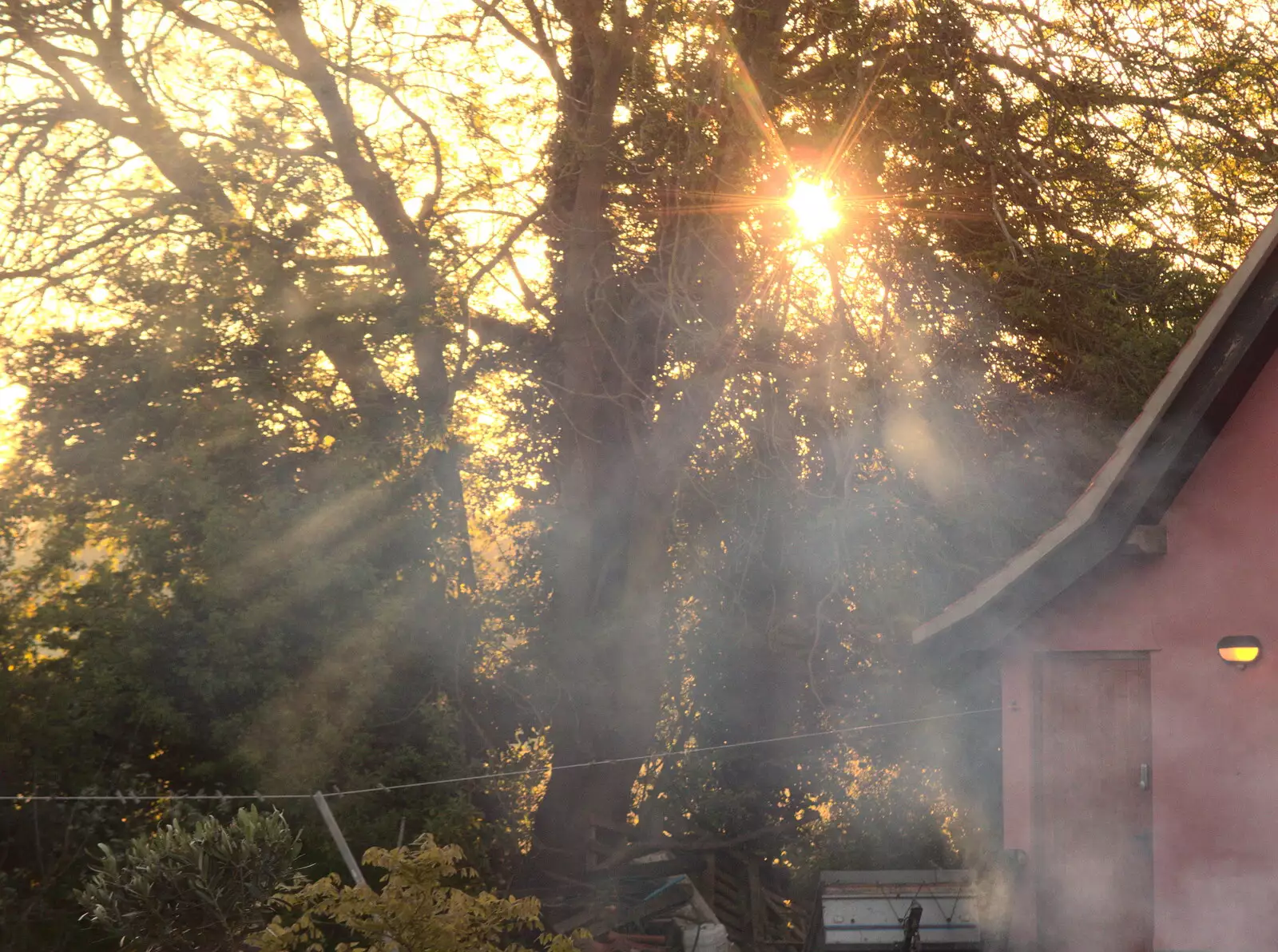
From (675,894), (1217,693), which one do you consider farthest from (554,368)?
(1217,693)

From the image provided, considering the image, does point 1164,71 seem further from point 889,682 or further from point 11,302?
point 11,302

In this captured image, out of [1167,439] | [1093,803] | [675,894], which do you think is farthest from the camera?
[675,894]

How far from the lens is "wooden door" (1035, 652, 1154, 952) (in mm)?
9727

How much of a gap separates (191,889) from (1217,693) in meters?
7.42

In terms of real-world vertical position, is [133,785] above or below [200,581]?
below

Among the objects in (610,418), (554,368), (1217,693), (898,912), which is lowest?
(898,912)

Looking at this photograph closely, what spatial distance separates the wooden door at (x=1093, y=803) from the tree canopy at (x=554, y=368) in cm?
528

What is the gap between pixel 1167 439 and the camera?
8531 millimetres

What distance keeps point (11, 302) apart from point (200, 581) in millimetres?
4525

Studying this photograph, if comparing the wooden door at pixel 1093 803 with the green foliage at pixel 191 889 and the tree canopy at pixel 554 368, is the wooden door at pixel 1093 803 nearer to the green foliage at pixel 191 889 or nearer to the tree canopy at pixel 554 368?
the tree canopy at pixel 554 368

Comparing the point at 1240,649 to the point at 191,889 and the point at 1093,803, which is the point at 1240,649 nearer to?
the point at 1093,803

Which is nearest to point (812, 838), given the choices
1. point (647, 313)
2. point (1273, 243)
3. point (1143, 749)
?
point (647, 313)

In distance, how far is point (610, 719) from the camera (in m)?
16.7

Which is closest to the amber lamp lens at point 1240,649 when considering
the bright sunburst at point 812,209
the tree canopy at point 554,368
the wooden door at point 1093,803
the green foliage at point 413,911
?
the wooden door at point 1093,803
